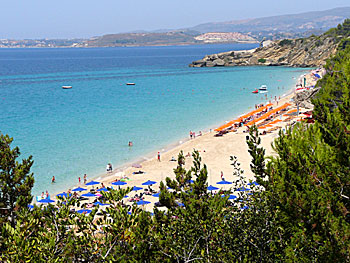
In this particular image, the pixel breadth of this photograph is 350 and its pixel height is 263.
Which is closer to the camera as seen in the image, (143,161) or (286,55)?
(143,161)

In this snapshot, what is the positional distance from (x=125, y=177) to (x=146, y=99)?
37405 mm

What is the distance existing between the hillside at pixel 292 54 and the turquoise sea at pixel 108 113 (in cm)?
1505

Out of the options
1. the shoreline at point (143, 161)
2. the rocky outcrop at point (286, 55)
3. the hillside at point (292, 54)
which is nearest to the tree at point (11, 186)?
the shoreline at point (143, 161)

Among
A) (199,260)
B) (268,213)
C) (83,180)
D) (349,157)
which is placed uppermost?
(349,157)

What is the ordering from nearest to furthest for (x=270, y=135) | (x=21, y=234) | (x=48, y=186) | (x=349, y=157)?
(x=21, y=234), (x=349, y=157), (x=48, y=186), (x=270, y=135)

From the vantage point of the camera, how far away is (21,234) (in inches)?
295

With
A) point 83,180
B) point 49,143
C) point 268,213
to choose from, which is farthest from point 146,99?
point 268,213

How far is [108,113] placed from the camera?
5200 cm

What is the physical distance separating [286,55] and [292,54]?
3003mm

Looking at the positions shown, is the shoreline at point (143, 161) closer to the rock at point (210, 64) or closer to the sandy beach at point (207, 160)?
the sandy beach at point (207, 160)

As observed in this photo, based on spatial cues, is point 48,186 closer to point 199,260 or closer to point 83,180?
point 83,180

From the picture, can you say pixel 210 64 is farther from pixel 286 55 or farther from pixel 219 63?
pixel 286 55

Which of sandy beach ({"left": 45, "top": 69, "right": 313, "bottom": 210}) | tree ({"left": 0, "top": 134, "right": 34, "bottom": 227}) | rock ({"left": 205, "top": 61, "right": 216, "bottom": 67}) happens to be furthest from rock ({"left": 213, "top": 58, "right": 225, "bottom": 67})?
tree ({"left": 0, "top": 134, "right": 34, "bottom": 227})

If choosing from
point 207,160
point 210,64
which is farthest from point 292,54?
point 207,160
